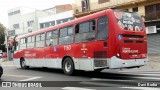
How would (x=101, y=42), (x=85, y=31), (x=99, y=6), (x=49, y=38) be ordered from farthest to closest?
1. (x=99, y=6)
2. (x=49, y=38)
3. (x=85, y=31)
4. (x=101, y=42)

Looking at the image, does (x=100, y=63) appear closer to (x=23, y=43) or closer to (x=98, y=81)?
(x=98, y=81)

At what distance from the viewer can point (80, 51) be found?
1401 centimetres

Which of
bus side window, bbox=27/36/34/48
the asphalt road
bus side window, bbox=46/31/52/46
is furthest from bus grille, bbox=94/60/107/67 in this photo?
bus side window, bbox=27/36/34/48

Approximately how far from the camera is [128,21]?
42.0ft

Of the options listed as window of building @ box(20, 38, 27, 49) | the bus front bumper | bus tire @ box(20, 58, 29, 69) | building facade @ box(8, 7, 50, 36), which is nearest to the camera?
the bus front bumper

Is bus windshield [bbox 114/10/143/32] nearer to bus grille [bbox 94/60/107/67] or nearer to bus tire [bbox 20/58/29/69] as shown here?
bus grille [bbox 94/60/107/67]

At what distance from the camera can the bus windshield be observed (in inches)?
490

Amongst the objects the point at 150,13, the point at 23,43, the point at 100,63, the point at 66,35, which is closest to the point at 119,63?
the point at 100,63

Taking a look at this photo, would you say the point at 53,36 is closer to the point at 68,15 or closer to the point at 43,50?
the point at 43,50

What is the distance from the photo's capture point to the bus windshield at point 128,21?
12445mm

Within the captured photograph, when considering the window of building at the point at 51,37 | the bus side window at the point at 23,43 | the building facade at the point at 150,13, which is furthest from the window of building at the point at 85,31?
the building facade at the point at 150,13

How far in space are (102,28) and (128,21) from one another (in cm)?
127

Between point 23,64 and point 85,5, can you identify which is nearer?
point 23,64

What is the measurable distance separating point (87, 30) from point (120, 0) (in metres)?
25.5
